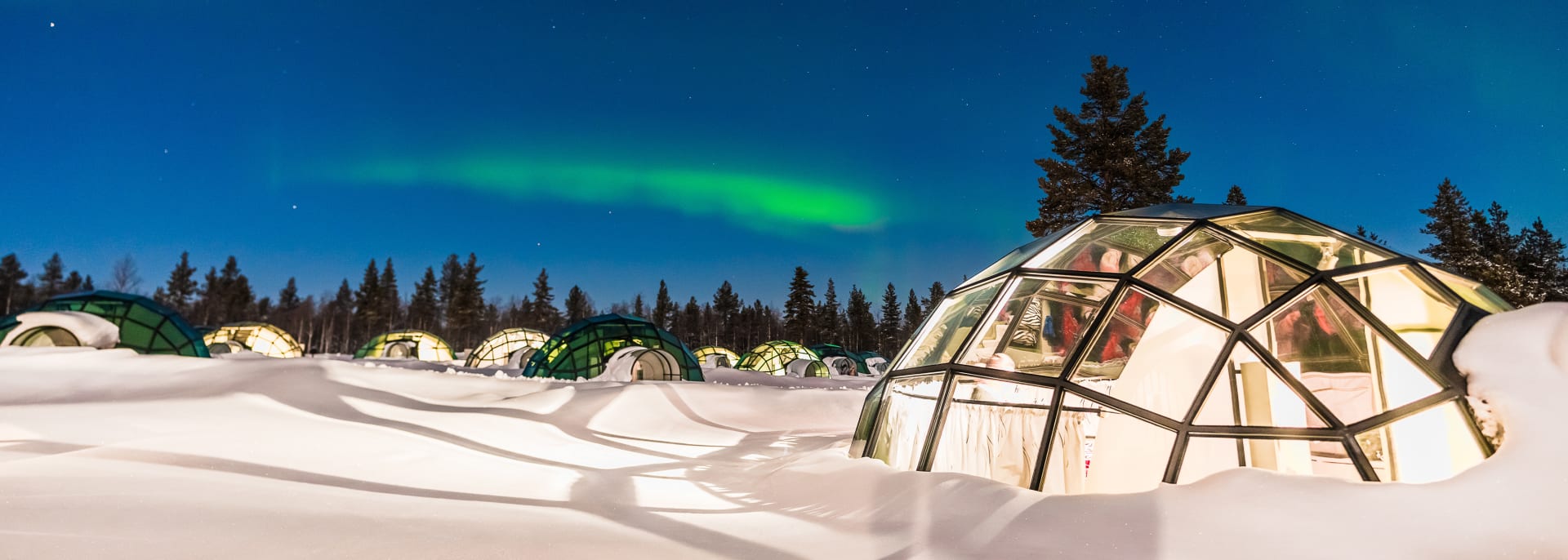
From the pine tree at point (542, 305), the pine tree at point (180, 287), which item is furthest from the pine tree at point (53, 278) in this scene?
the pine tree at point (542, 305)

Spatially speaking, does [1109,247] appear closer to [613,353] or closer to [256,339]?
[613,353]

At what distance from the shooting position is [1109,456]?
3.93m

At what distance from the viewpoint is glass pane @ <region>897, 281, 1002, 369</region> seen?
5078 mm

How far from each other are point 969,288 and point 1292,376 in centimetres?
257

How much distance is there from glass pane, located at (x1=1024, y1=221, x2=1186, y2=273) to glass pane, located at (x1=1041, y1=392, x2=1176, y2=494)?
1.27m

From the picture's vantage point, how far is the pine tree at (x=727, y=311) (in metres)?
84.8

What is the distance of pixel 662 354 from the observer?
17.6m

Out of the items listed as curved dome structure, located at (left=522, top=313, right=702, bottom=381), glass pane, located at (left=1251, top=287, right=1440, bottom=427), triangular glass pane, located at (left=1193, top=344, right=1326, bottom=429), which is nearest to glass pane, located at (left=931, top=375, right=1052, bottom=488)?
triangular glass pane, located at (left=1193, top=344, right=1326, bottom=429)

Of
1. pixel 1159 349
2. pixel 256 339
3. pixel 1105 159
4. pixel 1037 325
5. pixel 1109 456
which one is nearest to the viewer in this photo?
pixel 1109 456

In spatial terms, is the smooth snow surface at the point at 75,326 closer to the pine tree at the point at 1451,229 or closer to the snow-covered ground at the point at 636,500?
the snow-covered ground at the point at 636,500

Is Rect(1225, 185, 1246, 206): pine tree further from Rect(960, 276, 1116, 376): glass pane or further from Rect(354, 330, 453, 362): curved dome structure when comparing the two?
Rect(354, 330, 453, 362): curved dome structure

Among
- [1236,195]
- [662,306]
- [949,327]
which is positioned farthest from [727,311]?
[949,327]

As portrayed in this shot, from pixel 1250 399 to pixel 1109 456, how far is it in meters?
1.09

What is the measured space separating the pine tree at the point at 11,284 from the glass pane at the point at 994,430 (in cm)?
9148
